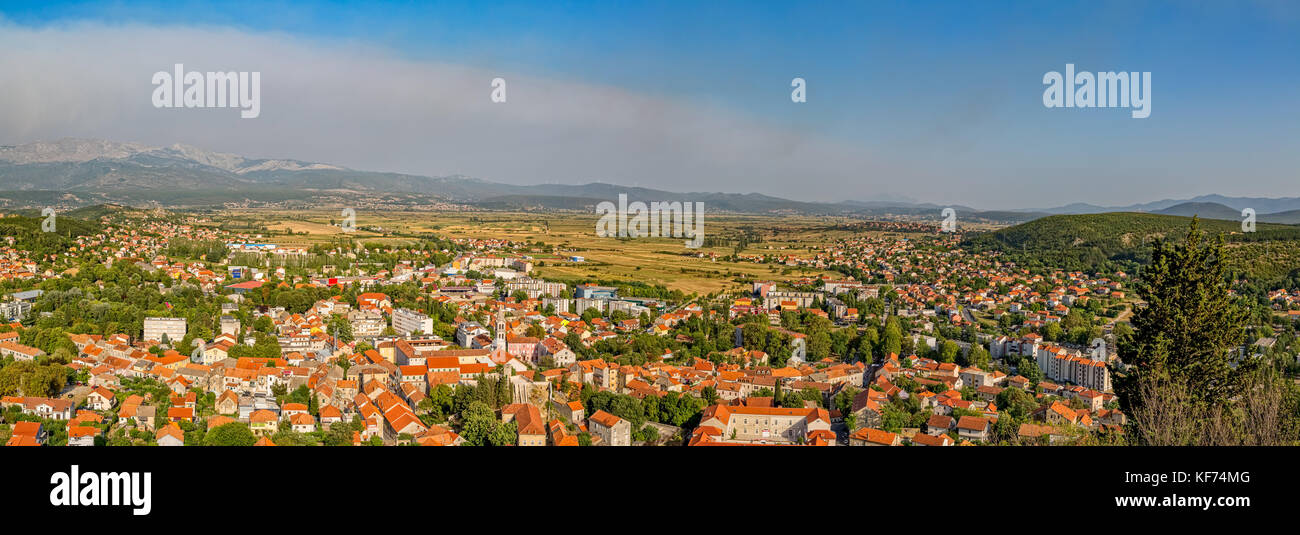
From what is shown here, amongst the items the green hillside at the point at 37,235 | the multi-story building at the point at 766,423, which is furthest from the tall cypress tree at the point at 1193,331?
the green hillside at the point at 37,235

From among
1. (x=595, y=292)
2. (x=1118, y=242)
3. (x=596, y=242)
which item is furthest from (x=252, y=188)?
(x=1118, y=242)

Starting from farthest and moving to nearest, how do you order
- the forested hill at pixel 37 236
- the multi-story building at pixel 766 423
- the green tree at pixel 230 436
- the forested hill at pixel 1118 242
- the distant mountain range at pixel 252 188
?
the distant mountain range at pixel 252 188 < the forested hill at pixel 1118 242 < the forested hill at pixel 37 236 < the multi-story building at pixel 766 423 < the green tree at pixel 230 436

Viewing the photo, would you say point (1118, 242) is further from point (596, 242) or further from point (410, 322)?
point (410, 322)

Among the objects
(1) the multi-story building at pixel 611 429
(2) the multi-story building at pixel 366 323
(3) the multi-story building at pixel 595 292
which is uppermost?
(3) the multi-story building at pixel 595 292

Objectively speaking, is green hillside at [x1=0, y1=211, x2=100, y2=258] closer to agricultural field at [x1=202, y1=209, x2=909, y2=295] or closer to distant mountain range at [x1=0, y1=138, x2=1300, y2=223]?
agricultural field at [x1=202, y1=209, x2=909, y2=295]

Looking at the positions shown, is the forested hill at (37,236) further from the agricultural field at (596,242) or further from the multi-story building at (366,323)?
the multi-story building at (366,323)

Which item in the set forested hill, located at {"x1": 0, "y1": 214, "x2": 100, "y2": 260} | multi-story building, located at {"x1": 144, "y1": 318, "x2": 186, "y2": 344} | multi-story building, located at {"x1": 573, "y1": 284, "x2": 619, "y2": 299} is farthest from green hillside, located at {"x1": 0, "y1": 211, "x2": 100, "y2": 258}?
multi-story building, located at {"x1": 573, "y1": 284, "x2": 619, "y2": 299}
